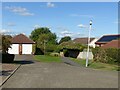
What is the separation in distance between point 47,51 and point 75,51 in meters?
13.1

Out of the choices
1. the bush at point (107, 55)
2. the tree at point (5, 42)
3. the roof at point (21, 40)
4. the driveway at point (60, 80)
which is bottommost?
the driveway at point (60, 80)

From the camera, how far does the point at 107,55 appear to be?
37031 mm

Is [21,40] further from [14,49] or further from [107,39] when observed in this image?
[107,39]

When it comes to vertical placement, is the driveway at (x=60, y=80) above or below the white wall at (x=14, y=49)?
below

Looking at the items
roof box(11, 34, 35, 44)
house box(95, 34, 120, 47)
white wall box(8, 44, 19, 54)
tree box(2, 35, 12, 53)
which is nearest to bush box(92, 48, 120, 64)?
tree box(2, 35, 12, 53)

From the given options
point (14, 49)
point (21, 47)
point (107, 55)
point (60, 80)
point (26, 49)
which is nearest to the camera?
point (60, 80)

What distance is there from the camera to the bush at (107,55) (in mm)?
34688

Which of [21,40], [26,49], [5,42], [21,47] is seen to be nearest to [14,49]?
[21,47]

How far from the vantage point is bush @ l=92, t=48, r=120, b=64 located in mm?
34688

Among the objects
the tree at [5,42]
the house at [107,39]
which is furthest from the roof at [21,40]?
the tree at [5,42]

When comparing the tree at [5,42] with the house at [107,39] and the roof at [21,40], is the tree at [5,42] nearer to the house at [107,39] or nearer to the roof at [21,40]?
the roof at [21,40]

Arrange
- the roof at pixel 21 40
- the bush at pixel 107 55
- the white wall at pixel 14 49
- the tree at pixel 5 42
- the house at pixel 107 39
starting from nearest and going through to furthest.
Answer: the tree at pixel 5 42 → the bush at pixel 107 55 → the white wall at pixel 14 49 → the roof at pixel 21 40 → the house at pixel 107 39

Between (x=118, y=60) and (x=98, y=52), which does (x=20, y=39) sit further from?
(x=118, y=60)

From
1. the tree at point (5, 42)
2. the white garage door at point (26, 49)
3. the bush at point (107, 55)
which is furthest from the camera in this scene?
the white garage door at point (26, 49)
